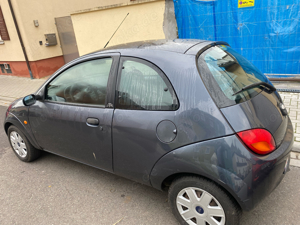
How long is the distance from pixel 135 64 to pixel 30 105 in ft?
5.71

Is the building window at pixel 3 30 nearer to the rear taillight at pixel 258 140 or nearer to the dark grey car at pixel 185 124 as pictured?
the dark grey car at pixel 185 124

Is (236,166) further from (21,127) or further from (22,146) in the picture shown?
(22,146)

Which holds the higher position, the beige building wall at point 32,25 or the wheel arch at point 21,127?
A: the beige building wall at point 32,25

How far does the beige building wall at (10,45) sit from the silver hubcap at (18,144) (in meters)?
7.35

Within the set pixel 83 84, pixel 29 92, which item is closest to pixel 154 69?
pixel 83 84

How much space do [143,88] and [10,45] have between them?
10.0m

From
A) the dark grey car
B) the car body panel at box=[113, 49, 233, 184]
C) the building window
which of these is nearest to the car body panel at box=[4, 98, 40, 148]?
the dark grey car

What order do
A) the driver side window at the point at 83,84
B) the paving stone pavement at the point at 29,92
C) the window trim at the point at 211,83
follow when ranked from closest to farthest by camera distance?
the window trim at the point at 211,83, the driver side window at the point at 83,84, the paving stone pavement at the point at 29,92

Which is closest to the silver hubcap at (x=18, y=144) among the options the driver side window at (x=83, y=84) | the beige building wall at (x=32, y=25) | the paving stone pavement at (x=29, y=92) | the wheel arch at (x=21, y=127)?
the wheel arch at (x=21, y=127)

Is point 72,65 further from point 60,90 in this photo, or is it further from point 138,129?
point 138,129

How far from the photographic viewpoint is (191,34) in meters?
6.20

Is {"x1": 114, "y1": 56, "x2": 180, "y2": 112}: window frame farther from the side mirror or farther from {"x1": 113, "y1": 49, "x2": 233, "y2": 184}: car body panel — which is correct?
the side mirror

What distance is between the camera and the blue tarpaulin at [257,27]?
17.0 ft

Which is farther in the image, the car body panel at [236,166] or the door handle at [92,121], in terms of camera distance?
the door handle at [92,121]
